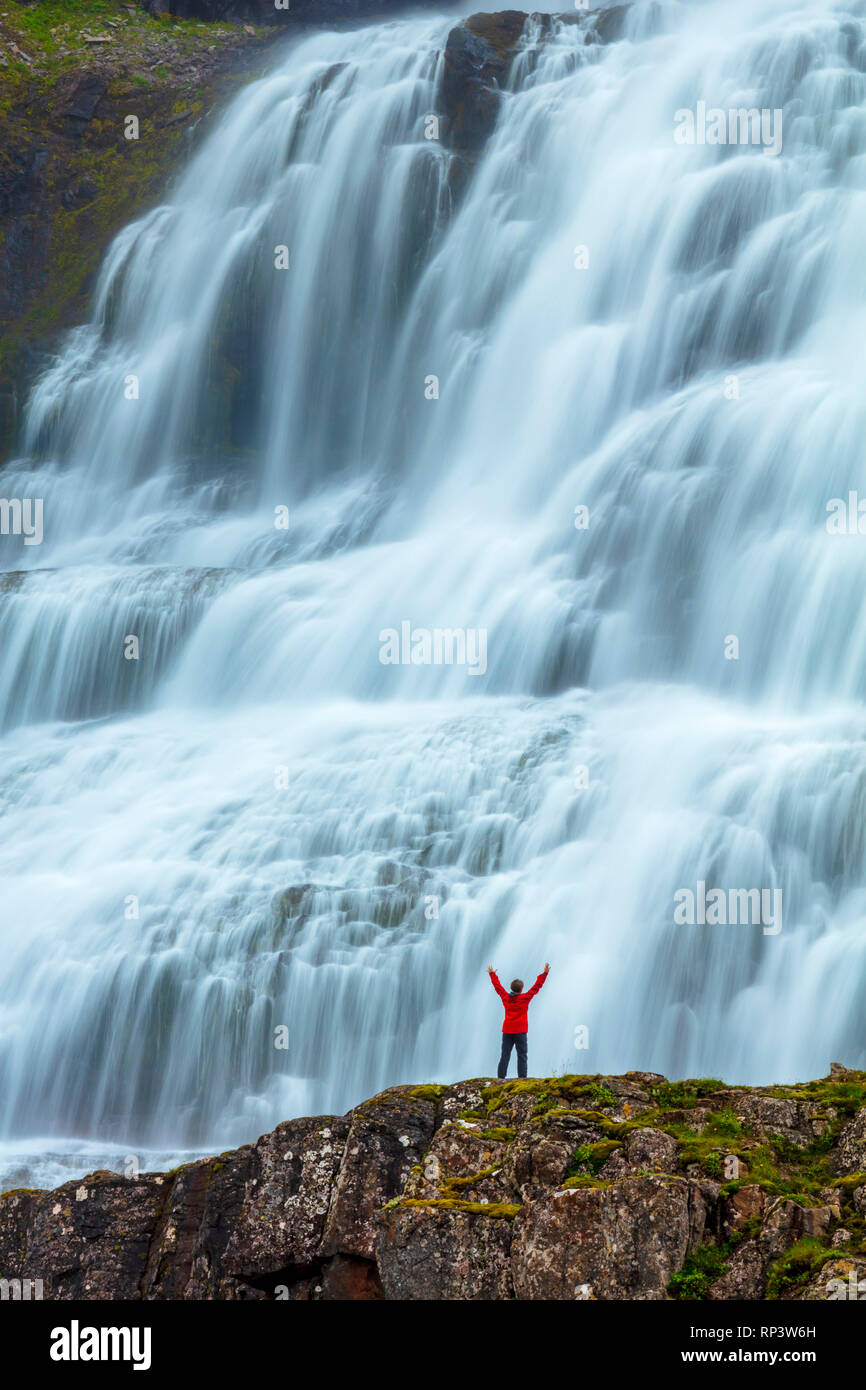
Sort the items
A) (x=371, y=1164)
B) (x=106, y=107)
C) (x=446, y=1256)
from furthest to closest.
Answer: (x=106, y=107), (x=371, y=1164), (x=446, y=1256)

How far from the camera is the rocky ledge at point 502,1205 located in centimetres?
870

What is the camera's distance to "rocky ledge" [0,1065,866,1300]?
870 centimetres

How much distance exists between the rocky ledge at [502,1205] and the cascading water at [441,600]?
17.2 ft

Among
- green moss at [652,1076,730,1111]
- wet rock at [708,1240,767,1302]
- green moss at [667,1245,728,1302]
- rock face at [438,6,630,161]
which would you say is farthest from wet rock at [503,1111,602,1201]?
rock face at [438,6,630,161]

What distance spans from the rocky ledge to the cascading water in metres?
5.23

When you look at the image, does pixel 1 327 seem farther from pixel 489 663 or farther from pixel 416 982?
pixel 416 982

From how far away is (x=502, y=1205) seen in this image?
9336 millimetres

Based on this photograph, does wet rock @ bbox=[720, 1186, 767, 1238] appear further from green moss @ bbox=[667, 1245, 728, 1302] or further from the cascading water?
the cascading water

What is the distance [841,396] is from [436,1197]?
17563mm

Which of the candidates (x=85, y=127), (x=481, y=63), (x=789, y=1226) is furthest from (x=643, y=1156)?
(x=85, y=127)

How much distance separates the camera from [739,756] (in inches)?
747

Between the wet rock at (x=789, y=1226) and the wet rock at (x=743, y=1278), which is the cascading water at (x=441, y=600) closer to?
the wet rock at (x=789, y=1226)

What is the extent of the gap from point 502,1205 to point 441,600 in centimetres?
1685

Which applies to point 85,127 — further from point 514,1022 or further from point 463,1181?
point 463,1181
